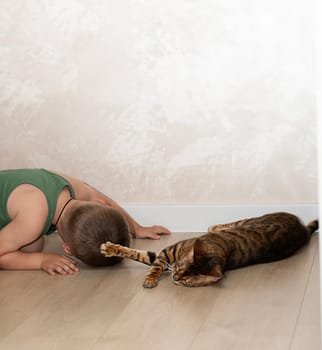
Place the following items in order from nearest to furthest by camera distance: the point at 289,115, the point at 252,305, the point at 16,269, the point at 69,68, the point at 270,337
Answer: the point at 270,337, the point at 252,305, the point at 16,269, the point at 289,115, the point at 69,68

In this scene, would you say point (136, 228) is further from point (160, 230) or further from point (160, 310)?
point (160, 310)

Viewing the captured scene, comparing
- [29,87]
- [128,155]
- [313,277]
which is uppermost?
[29,87]

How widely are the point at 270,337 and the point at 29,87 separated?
5.37 feet

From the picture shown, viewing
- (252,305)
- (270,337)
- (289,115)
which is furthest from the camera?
(289,115)

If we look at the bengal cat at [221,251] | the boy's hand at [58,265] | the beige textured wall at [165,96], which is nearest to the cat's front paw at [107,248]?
the bengal cat at [221,251]

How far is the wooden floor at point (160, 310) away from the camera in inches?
77.1

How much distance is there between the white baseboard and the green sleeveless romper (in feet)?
1.43

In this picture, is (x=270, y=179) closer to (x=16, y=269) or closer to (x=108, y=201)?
(x=108, y=201)

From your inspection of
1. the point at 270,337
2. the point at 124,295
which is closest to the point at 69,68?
the point at 124,295

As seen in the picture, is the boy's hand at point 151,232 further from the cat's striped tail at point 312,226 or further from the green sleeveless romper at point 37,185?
the cat's striped tail at point 312,226

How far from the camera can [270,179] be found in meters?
3.02

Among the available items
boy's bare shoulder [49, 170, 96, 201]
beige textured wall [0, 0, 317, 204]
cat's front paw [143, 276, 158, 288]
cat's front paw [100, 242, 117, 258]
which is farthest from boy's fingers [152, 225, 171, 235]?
cat's front paw [143, 276, 158, 288]

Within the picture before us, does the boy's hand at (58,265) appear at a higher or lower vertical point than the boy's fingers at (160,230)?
higher

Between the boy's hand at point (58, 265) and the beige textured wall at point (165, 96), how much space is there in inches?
23.5
